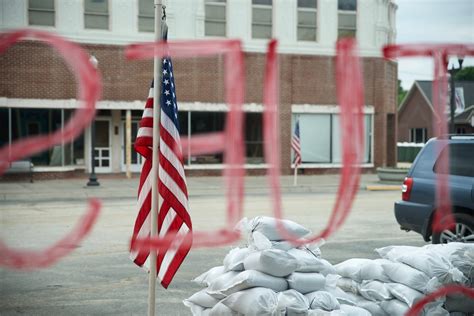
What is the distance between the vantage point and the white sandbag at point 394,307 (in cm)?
520

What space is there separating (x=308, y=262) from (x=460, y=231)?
11.7 ft

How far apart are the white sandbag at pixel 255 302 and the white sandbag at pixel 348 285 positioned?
3.25ft

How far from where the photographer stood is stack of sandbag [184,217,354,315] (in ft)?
16.3

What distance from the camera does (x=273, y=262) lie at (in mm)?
5121

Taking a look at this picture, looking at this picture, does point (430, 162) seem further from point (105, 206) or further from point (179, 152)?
point (105, 206)

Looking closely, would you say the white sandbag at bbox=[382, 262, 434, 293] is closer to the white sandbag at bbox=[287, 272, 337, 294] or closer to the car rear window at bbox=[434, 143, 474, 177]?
the white sandbag at bbox=[287, 272, 337, 294]

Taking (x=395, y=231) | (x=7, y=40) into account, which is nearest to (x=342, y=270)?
(x=7, y=40)

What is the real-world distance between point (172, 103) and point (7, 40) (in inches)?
52.8

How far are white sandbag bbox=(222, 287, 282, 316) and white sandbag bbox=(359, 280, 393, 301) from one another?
0.94 metres

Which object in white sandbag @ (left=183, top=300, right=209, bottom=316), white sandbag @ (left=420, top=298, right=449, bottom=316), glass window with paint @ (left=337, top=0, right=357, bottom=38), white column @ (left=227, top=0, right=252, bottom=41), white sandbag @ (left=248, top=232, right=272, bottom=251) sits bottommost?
white sandbag @ (left=183, top=300, right=209, bottom=316)

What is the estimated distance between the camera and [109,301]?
22.6 ft

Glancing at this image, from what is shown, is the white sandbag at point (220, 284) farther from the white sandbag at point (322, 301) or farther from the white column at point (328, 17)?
the white column at point (328, 17)

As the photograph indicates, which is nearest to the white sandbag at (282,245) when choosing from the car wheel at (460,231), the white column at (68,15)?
the white column at (68,15)

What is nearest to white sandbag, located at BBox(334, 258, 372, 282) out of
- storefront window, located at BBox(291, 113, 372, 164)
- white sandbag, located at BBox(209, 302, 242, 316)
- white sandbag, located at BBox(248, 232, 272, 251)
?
white sandbag, located at BBox(248, 232, 272, 251)
